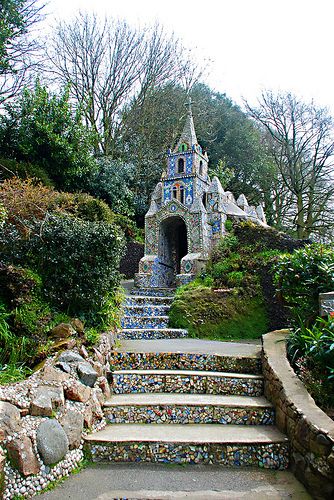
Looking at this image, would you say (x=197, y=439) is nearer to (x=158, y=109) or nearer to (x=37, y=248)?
(x=37, y=248)

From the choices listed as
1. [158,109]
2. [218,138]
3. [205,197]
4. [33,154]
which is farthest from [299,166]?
[33,154]

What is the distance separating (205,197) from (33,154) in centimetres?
686

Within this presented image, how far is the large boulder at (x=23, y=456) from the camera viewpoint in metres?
2.78

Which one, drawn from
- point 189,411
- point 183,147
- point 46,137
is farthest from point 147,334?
point 46,137

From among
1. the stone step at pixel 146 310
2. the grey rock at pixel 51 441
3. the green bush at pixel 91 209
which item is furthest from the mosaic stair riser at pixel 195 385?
the green bush at pixel 91 209

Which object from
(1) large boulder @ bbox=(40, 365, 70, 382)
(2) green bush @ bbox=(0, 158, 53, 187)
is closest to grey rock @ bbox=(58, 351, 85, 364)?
(1) large boulder @ bbox=(40, 365, 70, 382)

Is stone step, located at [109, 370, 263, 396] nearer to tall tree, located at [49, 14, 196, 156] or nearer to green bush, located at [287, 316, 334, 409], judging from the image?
green bush, located at [287, 316, 334, 409]

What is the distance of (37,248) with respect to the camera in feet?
17.9

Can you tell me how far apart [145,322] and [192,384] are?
345 cm

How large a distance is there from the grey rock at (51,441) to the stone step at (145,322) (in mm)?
4474

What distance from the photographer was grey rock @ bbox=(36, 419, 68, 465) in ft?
9.84

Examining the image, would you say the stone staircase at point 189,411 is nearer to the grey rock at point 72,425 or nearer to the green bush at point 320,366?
the grey rock at point 72,425

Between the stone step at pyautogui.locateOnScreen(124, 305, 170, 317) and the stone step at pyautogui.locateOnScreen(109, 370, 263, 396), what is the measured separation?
12.7ft

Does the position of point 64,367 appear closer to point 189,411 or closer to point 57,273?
point 189,411
